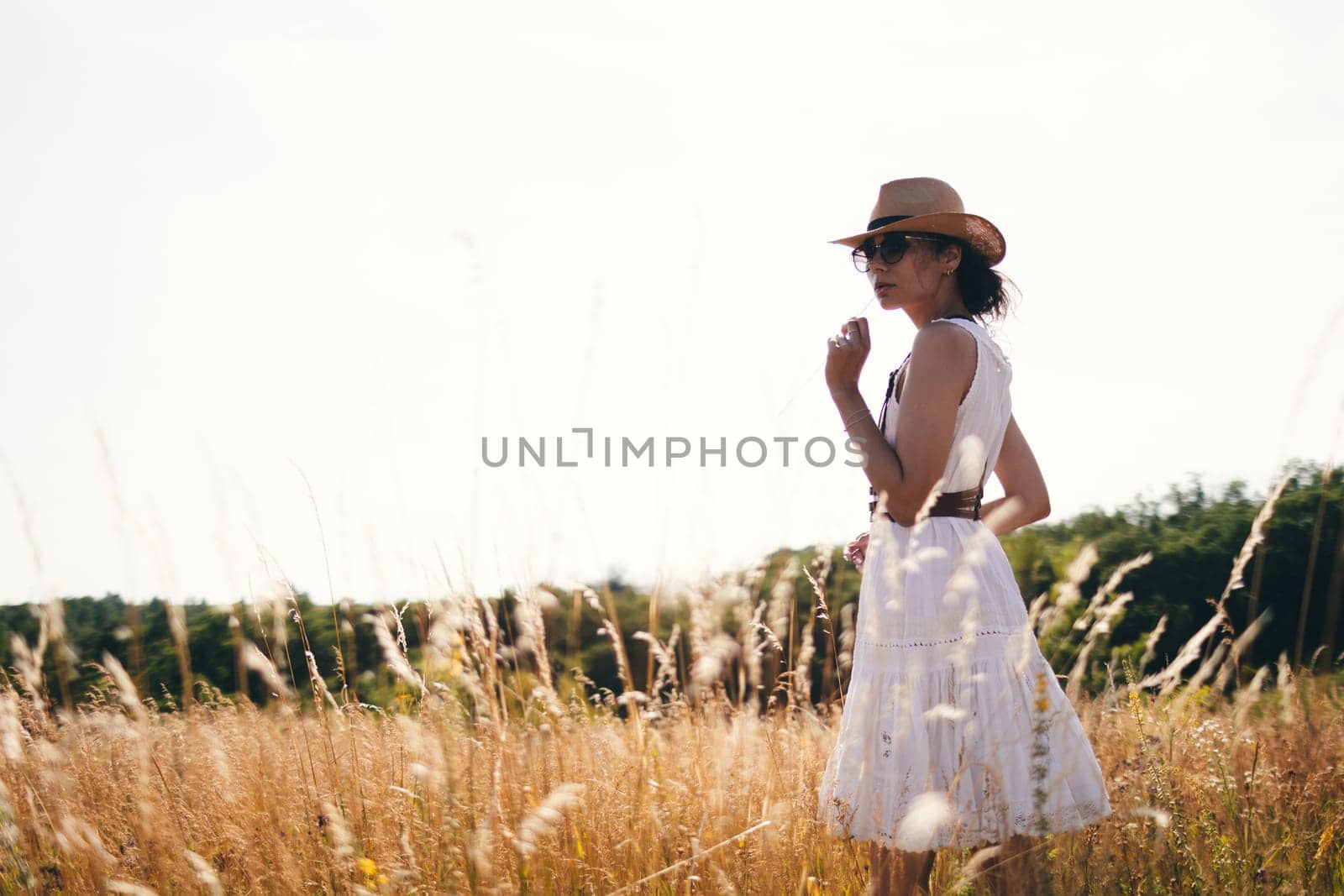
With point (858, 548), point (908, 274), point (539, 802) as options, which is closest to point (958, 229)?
point (908, 274)

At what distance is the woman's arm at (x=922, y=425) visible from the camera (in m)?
1.84

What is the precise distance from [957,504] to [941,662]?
1.11 ft

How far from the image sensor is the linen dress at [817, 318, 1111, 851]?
5.83ft

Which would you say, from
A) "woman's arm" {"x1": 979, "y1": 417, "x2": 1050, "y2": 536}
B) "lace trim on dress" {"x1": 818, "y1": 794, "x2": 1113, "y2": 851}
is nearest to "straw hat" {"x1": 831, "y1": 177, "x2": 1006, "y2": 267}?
"woman's arm" {"x1": 979, "y1": 417, "x2": 1050, "y2": 536}

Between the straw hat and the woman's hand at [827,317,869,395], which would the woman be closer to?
the woman's hand at [827,317,869,395]

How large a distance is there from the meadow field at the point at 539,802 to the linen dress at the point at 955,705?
130 millimetres

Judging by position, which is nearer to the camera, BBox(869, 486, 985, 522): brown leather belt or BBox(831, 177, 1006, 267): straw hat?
BBox(869, 486, 985, 522): brown leather belt

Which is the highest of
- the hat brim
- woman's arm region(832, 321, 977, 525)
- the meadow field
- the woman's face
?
the hat brim

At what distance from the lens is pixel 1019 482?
226 cm

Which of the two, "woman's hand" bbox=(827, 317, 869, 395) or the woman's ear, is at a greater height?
the woman's ear

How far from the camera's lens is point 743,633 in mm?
2170

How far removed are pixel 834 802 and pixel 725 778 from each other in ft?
1.86

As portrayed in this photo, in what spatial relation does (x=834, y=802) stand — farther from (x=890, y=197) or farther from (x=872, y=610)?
(x=890, y=197)

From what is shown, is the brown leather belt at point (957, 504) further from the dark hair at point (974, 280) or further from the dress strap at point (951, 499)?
the dark hair at point (974, 280)
